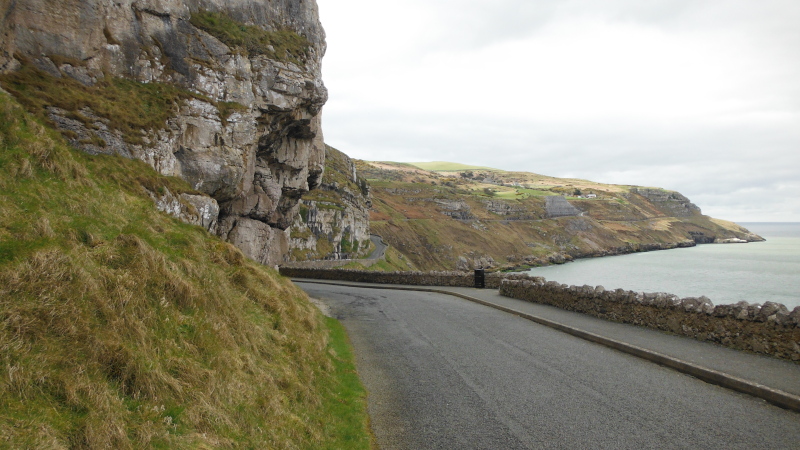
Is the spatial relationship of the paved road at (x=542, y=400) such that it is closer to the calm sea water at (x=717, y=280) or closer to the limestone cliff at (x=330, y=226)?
the calm sea water at (x=717, y=280)

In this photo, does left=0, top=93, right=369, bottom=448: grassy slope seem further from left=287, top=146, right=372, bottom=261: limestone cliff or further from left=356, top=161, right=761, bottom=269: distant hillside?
left=356, top=161, right=761, bottom=269: distant hillside

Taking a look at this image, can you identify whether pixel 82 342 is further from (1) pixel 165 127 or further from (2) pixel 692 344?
(1) pixel 165 127

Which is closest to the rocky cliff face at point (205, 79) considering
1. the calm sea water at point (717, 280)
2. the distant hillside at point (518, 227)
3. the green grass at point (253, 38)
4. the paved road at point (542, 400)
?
the green grass at point (253, 38)

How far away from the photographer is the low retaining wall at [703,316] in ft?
33.1

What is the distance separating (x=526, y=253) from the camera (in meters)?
111

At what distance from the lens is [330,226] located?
2520 inches

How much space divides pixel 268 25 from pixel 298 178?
44.6 feet

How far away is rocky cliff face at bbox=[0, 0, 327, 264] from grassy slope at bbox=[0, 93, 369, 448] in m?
9.79

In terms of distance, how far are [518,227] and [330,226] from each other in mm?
85332

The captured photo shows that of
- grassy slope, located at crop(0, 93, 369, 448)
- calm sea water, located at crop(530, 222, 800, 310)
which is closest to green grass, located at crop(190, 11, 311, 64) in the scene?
grassy slope, located at crop(0, 93, 369, 448)

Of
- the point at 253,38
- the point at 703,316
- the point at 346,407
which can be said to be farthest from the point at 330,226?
the point at 346,407

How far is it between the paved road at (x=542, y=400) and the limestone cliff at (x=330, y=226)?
43234 mm

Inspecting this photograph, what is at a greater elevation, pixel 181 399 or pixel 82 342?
pixel 82 342

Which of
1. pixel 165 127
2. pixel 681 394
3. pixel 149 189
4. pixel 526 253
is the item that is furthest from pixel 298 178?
pixel 526 253
